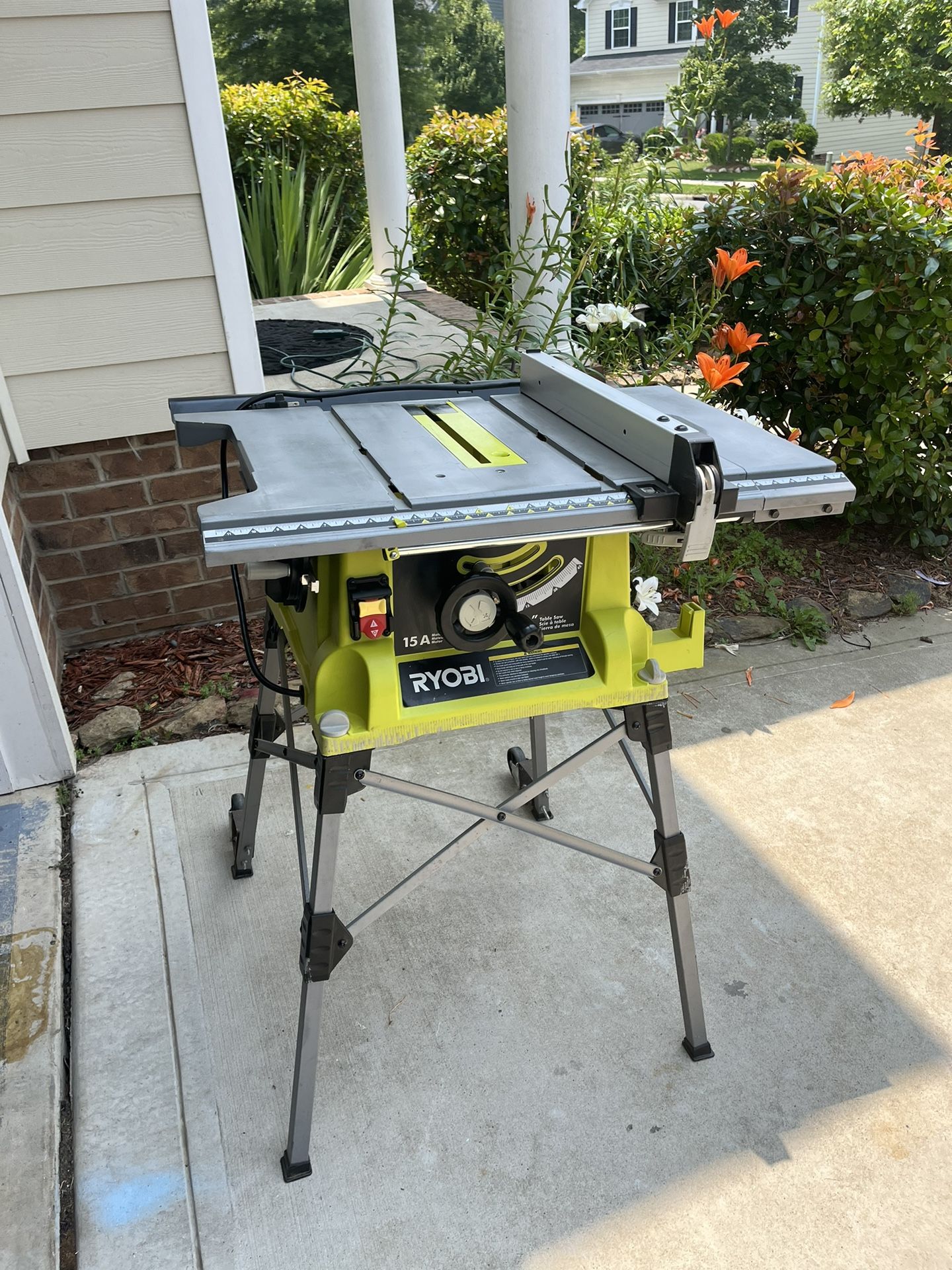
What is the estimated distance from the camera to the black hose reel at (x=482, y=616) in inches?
54.6

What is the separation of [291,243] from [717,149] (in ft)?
71.5

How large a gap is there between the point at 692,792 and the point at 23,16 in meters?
2.75

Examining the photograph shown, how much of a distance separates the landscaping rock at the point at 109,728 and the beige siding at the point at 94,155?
4.84 ft

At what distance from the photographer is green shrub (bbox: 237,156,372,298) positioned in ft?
18.0

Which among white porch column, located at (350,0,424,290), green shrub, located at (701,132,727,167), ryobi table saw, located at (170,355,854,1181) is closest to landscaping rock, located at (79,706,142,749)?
ryobi table saw, located at (170,355,854,1181)

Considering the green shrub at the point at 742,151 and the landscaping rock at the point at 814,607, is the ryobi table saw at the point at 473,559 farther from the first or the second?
the green shrub at the point at 742,151

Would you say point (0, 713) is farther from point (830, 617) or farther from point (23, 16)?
point (830, 617)

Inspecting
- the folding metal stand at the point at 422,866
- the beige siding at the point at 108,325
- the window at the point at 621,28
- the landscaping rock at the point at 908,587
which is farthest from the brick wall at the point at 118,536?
the window at the point at 621,28

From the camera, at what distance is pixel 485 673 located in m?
1.51

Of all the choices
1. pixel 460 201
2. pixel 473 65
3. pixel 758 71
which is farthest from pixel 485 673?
pixel 758 71

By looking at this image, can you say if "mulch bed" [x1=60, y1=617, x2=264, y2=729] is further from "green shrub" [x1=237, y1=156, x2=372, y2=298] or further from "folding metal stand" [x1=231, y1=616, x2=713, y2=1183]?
"green shrub" [x1=237, y1=156, x2=372, y2=298]

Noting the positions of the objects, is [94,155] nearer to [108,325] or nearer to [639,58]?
[108,325]

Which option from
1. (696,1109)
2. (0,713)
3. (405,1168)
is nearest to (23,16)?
(0,713)

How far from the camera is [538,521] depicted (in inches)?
49.6
